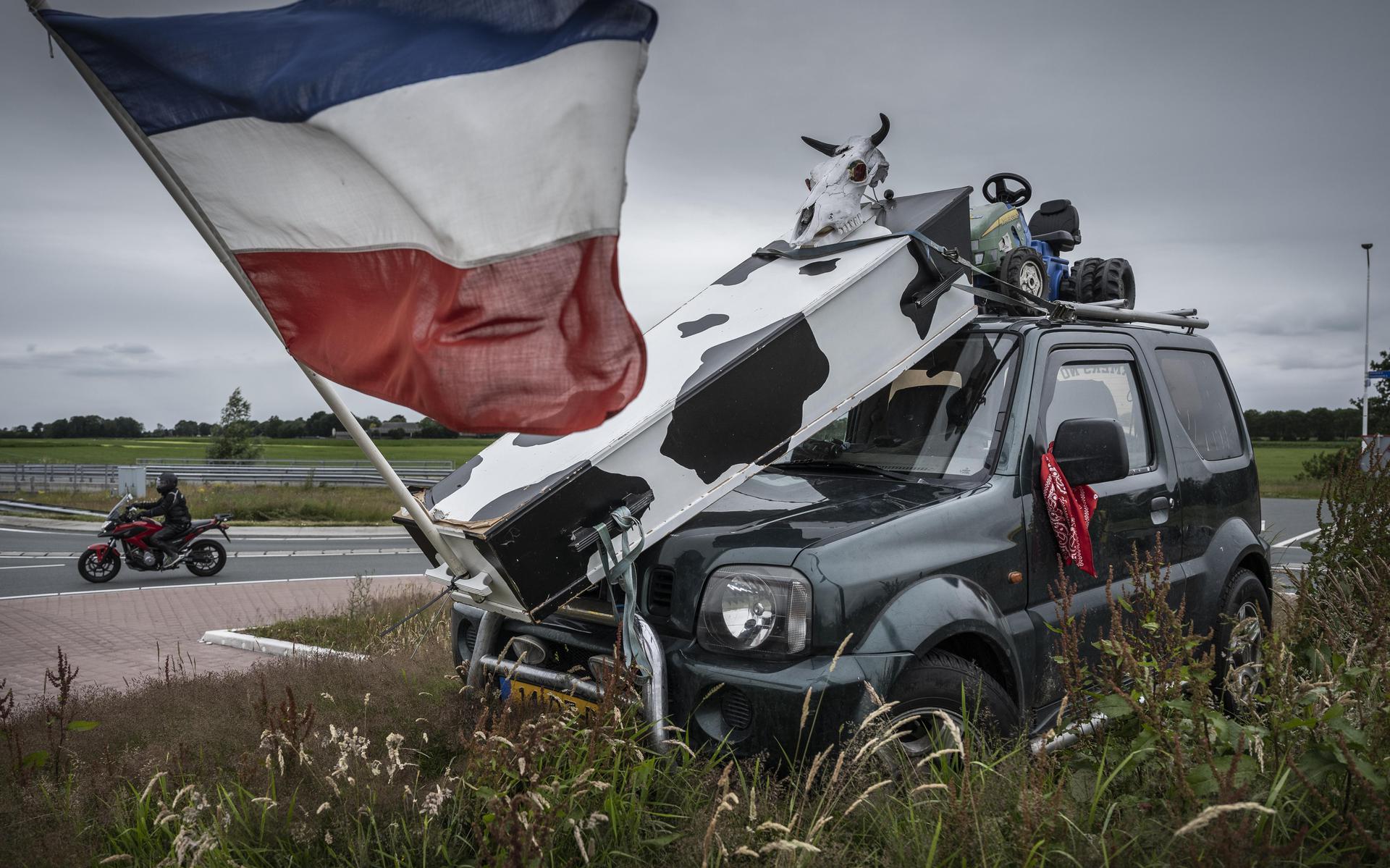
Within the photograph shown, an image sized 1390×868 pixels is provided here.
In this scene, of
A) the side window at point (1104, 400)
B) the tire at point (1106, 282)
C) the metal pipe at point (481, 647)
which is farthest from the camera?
the tire at point (1106, 282)

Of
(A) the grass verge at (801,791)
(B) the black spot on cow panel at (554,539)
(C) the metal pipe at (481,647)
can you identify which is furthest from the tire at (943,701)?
(C) the metal pipe at (481,647)

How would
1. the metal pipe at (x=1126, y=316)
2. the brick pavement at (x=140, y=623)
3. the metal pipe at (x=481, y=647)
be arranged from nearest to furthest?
the metal pipe at (x=481, y=647) → the metal pipe at (x=1126, y=316) → the brick pavement at (x=140, y=623)

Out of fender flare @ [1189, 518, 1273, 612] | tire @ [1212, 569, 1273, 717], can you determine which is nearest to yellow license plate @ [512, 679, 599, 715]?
tire @ [1212, 569, 1273, 717]

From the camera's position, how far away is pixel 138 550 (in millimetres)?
13578

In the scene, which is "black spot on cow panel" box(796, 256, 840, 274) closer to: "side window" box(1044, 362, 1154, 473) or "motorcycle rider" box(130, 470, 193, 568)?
"side window" box(1044, 362, 1154, 473)

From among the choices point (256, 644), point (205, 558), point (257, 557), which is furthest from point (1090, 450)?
point (257, 557)

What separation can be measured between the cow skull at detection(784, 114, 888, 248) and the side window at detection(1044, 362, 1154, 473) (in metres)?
1.21

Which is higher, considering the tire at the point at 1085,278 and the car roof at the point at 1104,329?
Answer: the tire at the point at 1085,278

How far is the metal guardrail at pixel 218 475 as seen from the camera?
30469 millimetres

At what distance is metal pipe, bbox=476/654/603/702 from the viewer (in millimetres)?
3410

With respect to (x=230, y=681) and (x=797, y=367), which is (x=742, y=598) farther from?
(x=230, y=681)

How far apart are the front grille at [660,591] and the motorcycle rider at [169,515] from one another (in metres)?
12.4

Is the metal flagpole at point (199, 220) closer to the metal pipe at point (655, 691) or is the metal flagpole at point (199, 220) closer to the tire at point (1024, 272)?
the metal pipe at point (655, 691)

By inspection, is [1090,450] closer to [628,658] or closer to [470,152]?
[628,658]
